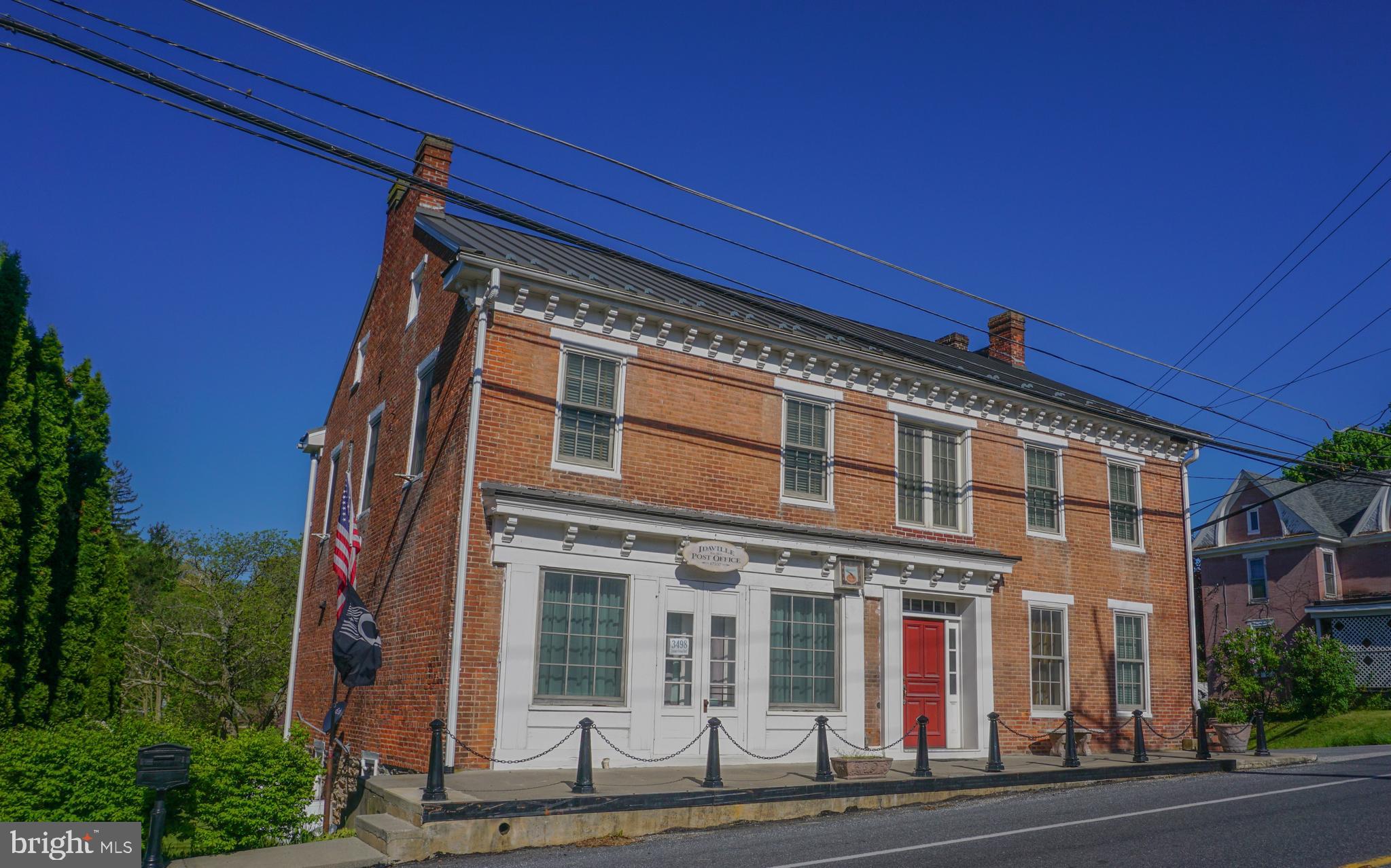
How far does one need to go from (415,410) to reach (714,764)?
24.4 feet

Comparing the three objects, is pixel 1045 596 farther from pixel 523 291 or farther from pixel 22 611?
pixel 22 611

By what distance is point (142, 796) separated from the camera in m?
10.9

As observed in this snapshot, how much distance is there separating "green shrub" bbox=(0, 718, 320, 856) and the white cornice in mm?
6358

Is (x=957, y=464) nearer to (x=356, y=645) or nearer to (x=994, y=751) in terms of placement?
(x=994, y=751)

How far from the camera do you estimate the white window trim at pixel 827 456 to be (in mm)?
16281

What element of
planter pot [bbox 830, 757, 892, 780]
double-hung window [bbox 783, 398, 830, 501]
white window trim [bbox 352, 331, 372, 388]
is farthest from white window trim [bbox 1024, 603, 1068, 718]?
white window trim [bbox 352, 331, 372, 388]

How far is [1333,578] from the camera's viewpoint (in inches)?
1561

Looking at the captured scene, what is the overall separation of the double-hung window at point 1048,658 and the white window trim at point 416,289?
1213cm

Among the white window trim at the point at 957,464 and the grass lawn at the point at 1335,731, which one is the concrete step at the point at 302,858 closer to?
the white window trim at the point at 957,464

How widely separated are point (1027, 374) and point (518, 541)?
16.0 m

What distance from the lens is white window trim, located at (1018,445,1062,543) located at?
756 inches

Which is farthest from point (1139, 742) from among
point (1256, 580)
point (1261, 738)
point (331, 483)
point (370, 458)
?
point (1256, 580)

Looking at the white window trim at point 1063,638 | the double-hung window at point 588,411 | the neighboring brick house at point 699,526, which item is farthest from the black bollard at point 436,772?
the white window trim at point 1063,638

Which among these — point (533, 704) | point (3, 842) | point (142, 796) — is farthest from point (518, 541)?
point (3, 842)
